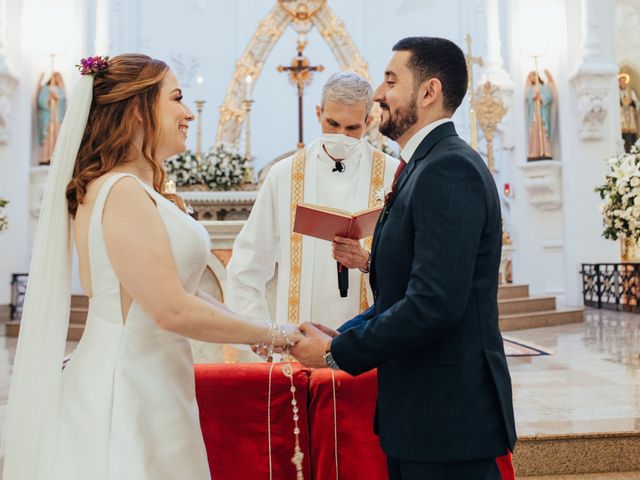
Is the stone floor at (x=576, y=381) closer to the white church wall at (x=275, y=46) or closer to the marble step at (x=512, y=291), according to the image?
the marble step at (x=512, y=291)

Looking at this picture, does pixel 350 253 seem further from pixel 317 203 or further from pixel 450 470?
pixel 450 470

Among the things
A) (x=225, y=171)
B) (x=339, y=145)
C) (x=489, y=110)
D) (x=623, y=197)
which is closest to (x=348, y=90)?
(x=339, y=145)

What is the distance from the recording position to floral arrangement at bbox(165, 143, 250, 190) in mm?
7805

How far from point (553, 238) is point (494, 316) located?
1101cm

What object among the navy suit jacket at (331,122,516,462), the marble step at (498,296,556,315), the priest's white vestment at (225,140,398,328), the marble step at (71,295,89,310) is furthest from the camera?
the marble step at (498,296,556,315)

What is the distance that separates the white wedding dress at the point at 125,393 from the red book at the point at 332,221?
0.55 meters

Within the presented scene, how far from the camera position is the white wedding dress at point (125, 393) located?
1637mm

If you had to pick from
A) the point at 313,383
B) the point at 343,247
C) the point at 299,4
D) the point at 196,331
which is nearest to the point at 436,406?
the point at 196,331

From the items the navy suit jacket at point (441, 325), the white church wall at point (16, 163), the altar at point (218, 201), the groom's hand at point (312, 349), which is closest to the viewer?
the navy suit jacket at point (441, 325)

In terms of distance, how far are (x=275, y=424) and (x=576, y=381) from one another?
10.5 feet

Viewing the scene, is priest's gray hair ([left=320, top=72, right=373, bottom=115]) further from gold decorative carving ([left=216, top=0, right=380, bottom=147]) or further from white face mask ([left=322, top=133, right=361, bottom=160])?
gold decorative carving ([left=216, top=0, right=380, bottom=147])

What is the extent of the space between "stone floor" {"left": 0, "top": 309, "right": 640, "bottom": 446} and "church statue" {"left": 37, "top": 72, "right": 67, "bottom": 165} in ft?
13.7

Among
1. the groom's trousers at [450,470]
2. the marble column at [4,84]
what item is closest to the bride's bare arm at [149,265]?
the groom's trousers at [450,470]

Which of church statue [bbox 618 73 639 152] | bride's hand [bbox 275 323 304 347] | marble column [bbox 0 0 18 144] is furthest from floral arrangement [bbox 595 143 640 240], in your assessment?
church statue [bbox 618 73 639 152]
